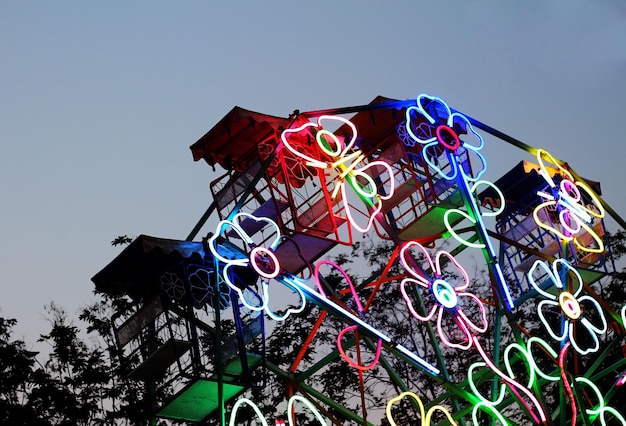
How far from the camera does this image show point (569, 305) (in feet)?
34.7

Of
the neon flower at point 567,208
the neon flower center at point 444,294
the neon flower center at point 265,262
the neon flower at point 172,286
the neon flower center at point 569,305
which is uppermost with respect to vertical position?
the neon flower at point 567,208

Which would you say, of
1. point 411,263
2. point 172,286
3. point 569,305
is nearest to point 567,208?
point 569,305

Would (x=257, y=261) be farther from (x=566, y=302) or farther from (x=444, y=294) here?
(x=566, y=302)

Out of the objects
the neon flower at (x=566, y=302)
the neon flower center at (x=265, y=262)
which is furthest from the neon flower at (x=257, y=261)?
the neon flower at (x=566, y=302)

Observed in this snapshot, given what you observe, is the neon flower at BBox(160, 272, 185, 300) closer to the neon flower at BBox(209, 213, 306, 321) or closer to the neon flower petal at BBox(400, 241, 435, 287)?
the neon flower at BBox(209, 213, 306, 321)

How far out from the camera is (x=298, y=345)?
58.0 feet

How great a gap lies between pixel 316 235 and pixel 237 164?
2144mm

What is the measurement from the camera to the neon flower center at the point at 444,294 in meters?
10.1

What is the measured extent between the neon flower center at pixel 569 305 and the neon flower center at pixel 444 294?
1.33m

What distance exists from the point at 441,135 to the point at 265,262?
318 centimetres

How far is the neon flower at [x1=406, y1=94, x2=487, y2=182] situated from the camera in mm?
11094

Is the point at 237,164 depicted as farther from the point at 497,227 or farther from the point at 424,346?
the point at 424,346

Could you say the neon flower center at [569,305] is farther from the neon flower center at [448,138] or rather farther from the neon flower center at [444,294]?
the neon flower center at [448,138]

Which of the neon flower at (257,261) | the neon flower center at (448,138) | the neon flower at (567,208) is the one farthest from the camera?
the neon flower at (567,208)
